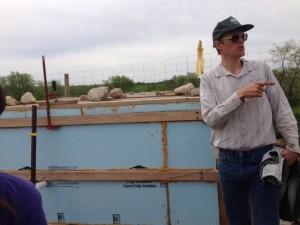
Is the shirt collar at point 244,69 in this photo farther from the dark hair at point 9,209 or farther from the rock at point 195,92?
the dark hair at point 9,209

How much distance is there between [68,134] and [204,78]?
172 centimetres

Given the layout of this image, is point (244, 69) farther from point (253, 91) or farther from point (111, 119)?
point (111, 119)

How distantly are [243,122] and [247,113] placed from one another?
0.24 ft

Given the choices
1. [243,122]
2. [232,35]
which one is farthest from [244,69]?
[243,122]

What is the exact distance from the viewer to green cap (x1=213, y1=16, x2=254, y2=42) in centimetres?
273

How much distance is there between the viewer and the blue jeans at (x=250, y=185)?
106 inches

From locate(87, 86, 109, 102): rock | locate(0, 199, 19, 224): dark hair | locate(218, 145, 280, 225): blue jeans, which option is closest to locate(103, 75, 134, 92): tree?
locate(87, 86, 109, 102): rock

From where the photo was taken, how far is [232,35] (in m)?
2.76

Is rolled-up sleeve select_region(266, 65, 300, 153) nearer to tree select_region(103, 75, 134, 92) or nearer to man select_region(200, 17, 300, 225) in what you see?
man select_region(200, 17, 300, 225)

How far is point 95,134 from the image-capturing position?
3865 mm

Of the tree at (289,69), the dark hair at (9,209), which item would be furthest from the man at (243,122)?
the tree at (289,69)

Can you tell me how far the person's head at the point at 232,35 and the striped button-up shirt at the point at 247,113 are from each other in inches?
5.8

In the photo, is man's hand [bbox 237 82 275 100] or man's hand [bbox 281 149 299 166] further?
man's hand [bbox 281 149 299 166]

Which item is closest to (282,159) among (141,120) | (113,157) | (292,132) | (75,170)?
(292,132)
